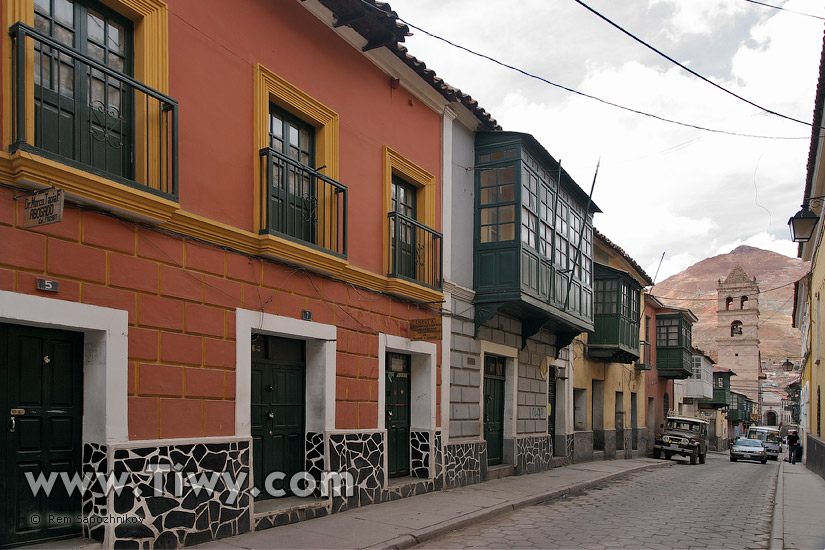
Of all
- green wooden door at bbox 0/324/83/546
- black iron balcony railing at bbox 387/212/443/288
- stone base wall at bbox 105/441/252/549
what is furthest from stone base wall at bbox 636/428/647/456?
green wooden door at bbox 0/324/83/546

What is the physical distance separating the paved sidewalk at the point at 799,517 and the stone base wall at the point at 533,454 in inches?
189

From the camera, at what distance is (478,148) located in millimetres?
13562

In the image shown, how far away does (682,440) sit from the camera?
Result: 25625 millimetres

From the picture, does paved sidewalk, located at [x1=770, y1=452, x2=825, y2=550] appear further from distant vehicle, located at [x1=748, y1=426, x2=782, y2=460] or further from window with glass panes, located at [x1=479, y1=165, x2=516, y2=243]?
distant vehicle, located at [x1=748, y1=426, x2=782, y2=460]

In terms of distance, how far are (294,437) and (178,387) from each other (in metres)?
2.46

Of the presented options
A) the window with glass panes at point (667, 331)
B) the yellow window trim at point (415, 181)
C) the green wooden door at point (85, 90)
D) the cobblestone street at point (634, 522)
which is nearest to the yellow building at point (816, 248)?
the cobblestone street at point (634, 522)

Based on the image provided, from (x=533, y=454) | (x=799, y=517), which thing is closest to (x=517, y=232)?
(x=533, y=454)

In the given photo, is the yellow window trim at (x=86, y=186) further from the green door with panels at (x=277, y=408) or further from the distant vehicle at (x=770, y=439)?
the distant vehicle at (x=770, y=439)

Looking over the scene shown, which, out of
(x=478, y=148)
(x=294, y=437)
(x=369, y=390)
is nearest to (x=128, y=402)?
(x=294, y=437)

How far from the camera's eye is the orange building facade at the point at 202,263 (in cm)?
587

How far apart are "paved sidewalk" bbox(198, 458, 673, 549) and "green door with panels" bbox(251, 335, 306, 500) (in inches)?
32.1

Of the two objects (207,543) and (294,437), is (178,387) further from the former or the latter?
(294,437)

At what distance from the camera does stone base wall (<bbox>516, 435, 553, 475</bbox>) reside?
573 inches

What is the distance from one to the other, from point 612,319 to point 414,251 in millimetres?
11827
